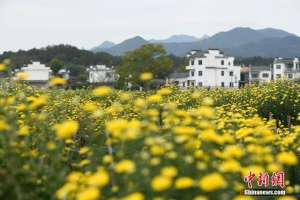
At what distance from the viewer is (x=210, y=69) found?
6412 cm

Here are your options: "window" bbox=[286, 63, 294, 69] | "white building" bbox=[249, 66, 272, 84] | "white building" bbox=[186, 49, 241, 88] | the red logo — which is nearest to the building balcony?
"window" bbox=[286, 63, 294, 69]

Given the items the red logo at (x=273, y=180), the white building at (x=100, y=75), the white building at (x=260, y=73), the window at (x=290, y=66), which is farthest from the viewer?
the white building at (x=260, y=73)

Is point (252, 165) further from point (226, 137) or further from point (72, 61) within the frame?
point (72, 61)

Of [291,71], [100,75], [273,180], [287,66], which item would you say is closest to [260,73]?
[287,66]

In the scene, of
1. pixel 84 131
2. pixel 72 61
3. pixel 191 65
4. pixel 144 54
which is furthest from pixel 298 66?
pixel 84 131

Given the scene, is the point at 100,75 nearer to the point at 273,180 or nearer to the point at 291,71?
the point at 291,71

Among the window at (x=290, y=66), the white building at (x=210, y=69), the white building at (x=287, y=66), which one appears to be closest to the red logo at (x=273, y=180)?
the white building at (x=210, y=69)

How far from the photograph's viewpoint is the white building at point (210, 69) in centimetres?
6400

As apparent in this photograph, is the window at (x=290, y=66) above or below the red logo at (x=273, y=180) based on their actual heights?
above

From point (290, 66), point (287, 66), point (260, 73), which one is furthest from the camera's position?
point (260, 73)

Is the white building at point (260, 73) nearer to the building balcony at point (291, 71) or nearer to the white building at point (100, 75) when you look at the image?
the building balcony at point (291, 71)

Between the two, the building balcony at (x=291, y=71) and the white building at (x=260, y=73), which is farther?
the white building at (x=260, y=73)

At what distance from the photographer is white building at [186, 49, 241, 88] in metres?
64.0

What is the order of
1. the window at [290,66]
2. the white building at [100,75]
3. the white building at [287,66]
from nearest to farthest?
1. the white building at [100,75]
2. the white building at [287,66]
3. the window at [290,66]
